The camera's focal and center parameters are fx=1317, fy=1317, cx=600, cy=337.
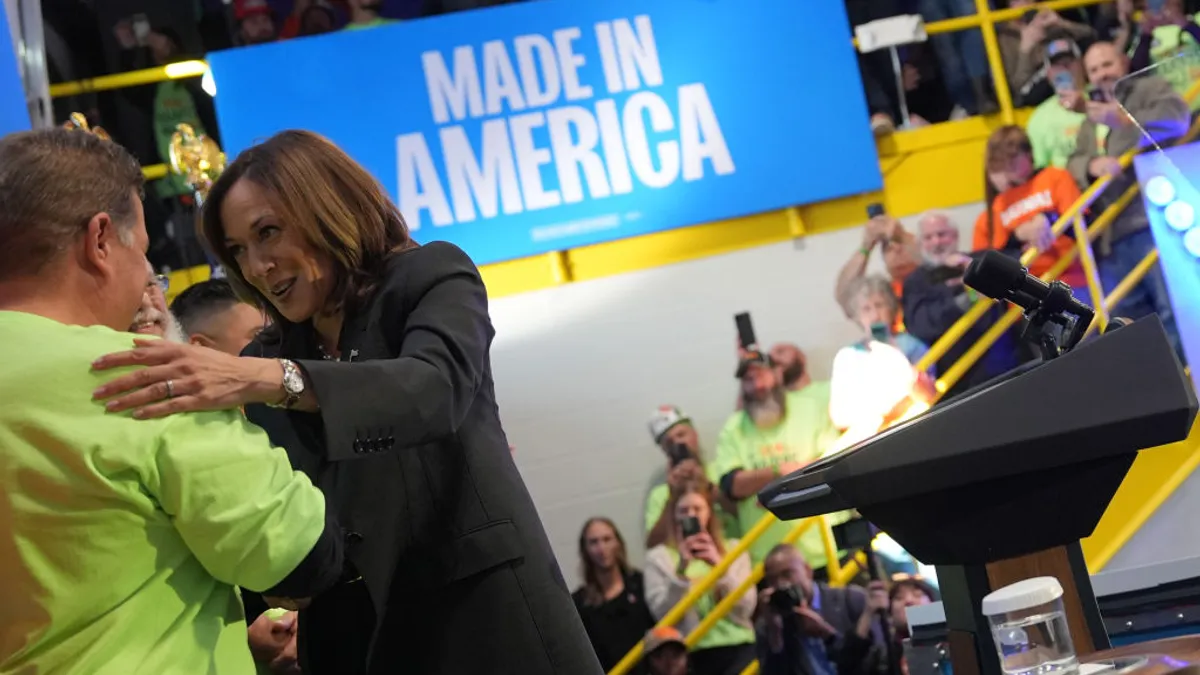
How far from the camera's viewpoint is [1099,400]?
114 cm

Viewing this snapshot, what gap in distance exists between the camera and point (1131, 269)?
573cm

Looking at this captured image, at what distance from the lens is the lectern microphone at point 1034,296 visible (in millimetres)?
1524

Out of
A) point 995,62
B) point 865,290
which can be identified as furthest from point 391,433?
point 995,62

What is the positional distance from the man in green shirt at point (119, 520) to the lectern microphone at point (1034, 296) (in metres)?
0.81

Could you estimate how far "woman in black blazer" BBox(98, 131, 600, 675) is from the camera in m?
1.29

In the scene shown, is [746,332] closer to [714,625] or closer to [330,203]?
[714,625]

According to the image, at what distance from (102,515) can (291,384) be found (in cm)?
23

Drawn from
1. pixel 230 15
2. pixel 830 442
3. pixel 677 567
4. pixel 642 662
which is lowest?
pixel 642 662

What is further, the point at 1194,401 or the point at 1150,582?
the point at 1150,582

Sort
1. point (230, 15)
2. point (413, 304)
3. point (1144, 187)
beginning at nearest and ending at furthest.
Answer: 1. point (413, 304)
2. point (1144, 187)
3. point (230, 15)

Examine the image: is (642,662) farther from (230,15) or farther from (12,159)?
(12,159)

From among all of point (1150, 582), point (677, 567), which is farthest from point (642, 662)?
point (1150, 582)

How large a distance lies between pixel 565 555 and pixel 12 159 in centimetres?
469

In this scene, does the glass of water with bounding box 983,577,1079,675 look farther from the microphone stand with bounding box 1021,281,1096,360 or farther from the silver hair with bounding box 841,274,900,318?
the silver hair with bounding box 841,274,900,318
